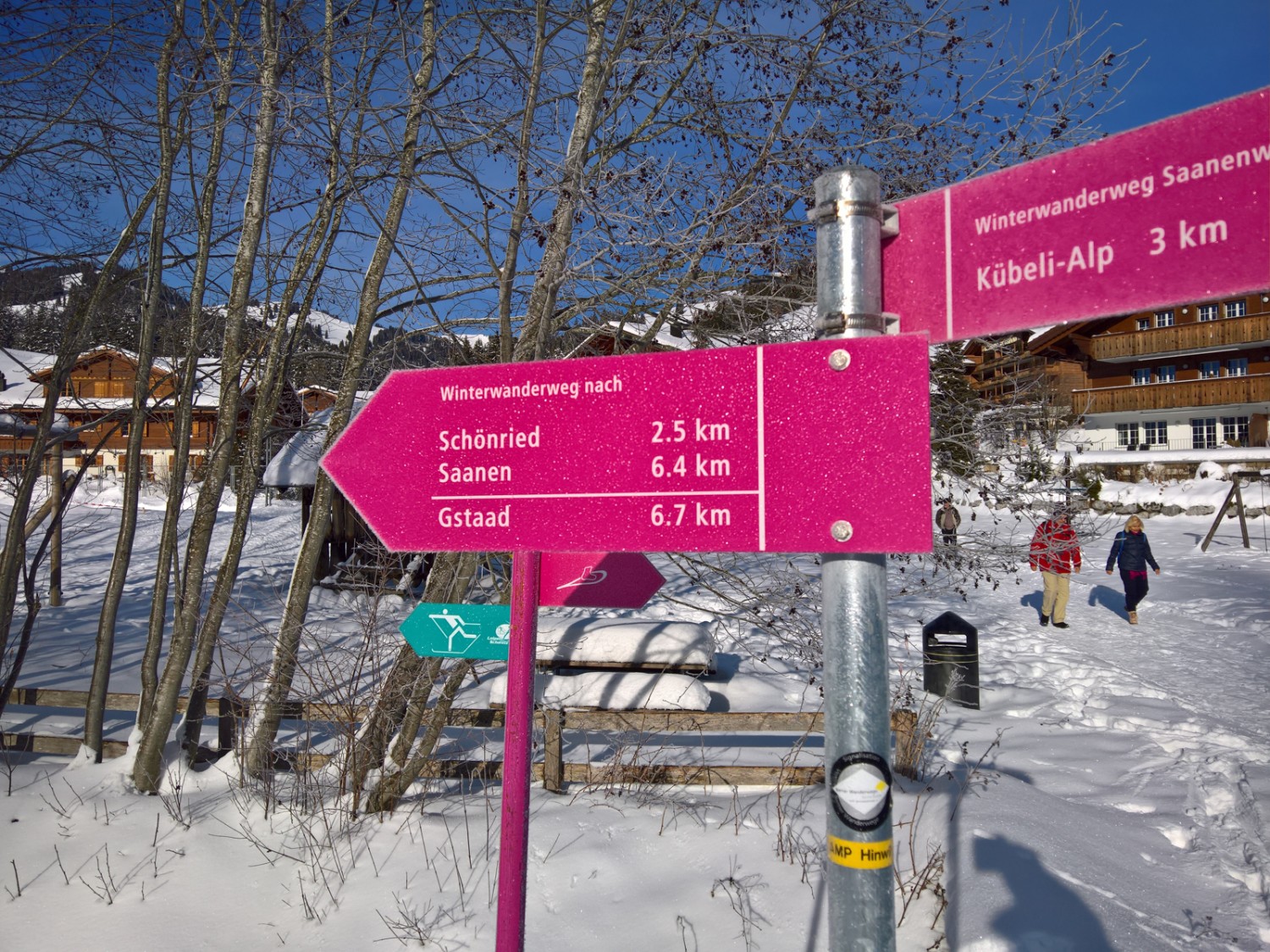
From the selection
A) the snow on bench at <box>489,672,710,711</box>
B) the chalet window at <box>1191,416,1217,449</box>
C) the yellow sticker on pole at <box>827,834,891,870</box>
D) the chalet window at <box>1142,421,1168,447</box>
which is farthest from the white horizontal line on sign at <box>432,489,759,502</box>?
the chalet window at <box>1142,421,1168,447</box>

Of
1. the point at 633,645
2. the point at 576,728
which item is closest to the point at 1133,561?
the point at 633,645

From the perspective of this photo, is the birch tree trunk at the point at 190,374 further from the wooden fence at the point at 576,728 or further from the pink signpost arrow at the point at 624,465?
the pink signpost arrow at the point at 624,465

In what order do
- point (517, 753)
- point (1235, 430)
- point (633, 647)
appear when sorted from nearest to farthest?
point (517, 753) < point (633, 647) < point (1235, 430)

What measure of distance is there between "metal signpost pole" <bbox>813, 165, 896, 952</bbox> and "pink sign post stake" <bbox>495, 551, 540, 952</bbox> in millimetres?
655

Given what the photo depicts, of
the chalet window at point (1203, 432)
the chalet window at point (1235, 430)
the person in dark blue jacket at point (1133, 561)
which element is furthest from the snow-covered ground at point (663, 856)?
the chalet window at point (1203, 432)

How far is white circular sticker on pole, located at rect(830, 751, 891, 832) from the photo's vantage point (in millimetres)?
1301

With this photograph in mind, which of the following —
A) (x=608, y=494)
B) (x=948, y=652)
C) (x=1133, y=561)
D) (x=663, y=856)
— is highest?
(x=608, y=494)

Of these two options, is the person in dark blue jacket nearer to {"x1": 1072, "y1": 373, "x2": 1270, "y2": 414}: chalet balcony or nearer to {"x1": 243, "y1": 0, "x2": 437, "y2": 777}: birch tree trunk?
{"x1": 243, "y1": 0, "x2": 437, "y2": 777}: birch tree trunk

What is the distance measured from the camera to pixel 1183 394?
34.5 meters

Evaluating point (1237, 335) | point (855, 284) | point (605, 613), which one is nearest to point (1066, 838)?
point (855, 284)

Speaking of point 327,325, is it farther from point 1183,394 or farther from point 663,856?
point 1183,394

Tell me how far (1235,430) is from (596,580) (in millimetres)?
41921

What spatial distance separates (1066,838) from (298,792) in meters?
4.43

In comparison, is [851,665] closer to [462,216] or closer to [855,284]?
[855,284]
